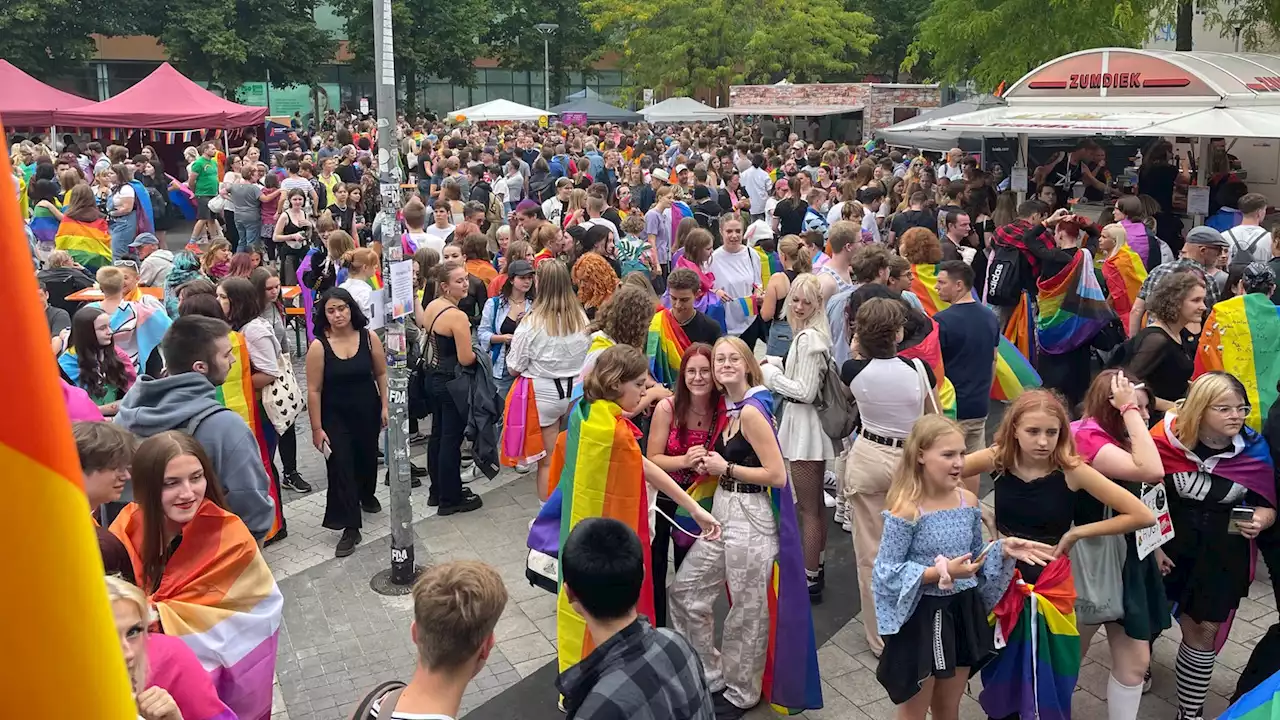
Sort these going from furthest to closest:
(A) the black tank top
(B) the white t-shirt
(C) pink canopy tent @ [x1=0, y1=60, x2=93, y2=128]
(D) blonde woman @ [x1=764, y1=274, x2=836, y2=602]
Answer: (C) pink canopy tent @ [x1=0, y1=60, x2=93, y2=128] < (B) the white t-shirt < (D) blonde woman @ [x1=764, y1=274, x2=836, y2=602] < (A) the black tank top

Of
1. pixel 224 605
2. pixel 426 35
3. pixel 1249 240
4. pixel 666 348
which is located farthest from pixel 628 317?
pixel 426 35

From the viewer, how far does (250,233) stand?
15039 millimetres

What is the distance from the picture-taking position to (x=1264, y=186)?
17391mm

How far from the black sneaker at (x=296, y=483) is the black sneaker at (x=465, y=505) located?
1.22m

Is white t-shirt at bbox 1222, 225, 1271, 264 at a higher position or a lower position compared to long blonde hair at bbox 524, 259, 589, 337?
higher

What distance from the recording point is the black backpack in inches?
341

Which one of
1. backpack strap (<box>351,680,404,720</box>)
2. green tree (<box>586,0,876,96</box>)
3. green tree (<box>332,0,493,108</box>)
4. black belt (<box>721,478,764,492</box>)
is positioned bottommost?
backpack strap (<box>351,680,404,720</box>)

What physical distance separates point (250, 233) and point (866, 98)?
19440mm

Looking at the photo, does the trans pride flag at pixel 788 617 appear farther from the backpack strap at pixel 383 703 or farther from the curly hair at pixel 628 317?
the backpack strap at pixel 383 703

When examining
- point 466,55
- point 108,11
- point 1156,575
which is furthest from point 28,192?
point 466,55

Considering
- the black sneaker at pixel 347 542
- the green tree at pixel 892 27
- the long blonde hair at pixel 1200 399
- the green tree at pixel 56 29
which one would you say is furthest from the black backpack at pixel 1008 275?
the green tree at pixel 56 29

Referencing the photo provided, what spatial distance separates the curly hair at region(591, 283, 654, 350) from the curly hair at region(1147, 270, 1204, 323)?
9.30ft

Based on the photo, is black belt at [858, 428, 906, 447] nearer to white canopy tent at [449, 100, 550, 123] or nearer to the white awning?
the white awning

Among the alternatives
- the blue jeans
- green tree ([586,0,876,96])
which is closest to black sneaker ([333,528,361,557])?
the blue jeans
